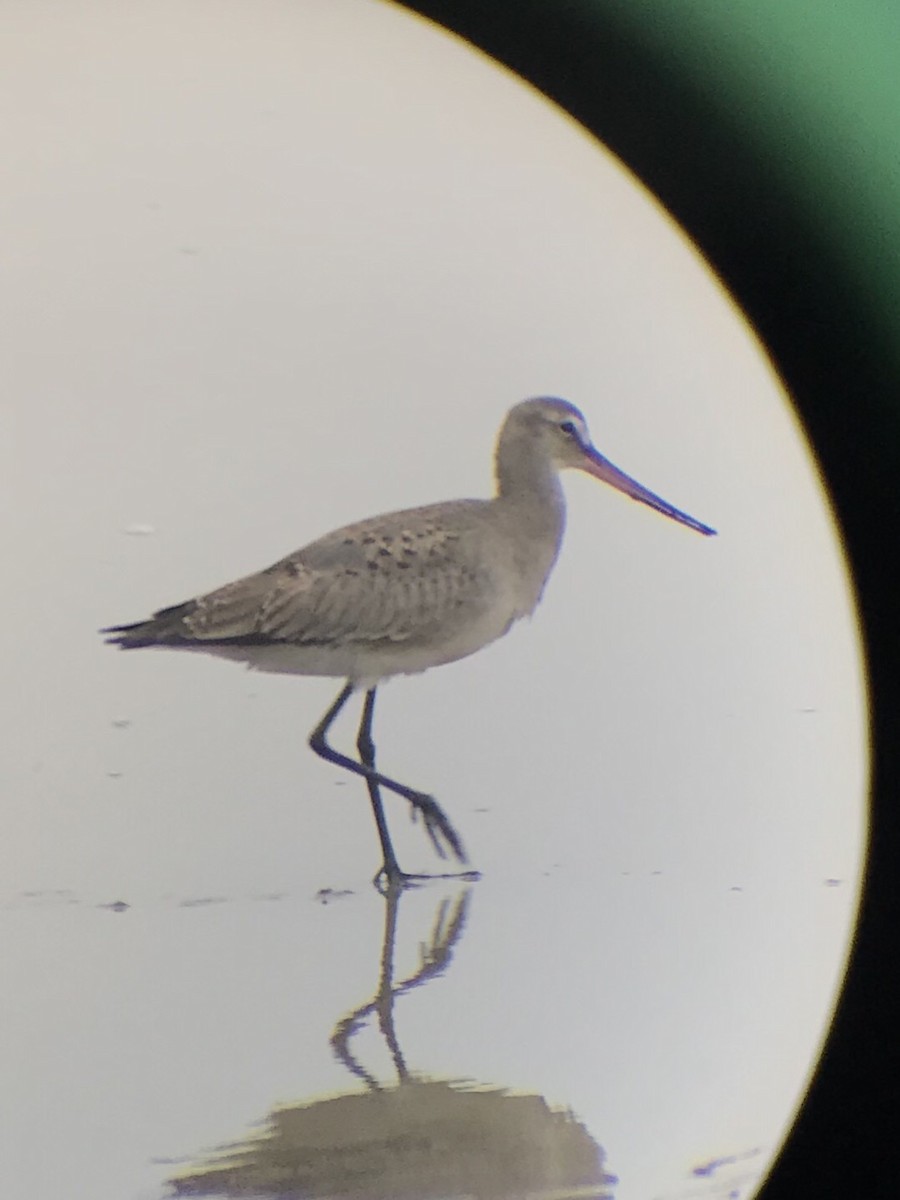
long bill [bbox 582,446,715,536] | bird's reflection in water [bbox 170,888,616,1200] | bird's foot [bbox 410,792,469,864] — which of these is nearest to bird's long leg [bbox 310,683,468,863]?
bird's foot [bbox 410,792,469,864]

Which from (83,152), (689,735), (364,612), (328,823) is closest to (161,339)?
(83,152)

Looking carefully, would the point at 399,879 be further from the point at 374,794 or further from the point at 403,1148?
the point at 403,1148

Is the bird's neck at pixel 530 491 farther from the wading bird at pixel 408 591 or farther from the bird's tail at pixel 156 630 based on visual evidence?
the bird's tail at pixel 156 630

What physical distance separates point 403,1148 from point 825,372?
62 cm

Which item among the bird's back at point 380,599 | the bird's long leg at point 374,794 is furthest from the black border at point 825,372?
the bird's long leg at point 374,794

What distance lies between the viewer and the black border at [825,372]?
855 mm

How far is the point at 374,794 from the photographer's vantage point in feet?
2.68

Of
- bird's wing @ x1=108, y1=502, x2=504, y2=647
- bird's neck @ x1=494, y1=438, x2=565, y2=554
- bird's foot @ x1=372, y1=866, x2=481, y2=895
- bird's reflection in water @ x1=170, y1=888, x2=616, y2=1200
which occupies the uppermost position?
bird's neck @ x1=494, y1=438, x2=565, y2=554

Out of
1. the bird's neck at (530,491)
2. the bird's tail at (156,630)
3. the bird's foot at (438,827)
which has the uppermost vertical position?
the bird's neck at (530,491)

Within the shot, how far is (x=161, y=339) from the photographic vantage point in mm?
808

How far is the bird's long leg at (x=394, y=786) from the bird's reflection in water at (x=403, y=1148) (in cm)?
11

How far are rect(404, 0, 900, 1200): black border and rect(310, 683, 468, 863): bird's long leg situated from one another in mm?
324

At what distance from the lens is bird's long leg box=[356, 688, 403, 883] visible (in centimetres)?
81

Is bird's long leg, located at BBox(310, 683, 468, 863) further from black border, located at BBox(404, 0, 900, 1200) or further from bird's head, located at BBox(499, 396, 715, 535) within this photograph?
black border, located at BBox(404, 0, 900, 1200)
